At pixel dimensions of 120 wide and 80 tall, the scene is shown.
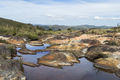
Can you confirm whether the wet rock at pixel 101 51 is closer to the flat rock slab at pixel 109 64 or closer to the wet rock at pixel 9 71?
the flat rock slab at pixel 109 64

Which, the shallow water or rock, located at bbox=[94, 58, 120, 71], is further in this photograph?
rock, located at bbox=[94, 58, 120, 71]

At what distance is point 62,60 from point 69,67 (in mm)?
1447

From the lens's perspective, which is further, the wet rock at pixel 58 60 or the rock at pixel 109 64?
the wet rock at pixel 58 60

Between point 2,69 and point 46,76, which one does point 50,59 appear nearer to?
point 46,76

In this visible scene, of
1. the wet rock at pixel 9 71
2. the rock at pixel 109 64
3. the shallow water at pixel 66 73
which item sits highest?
the wet rock at pixel 9 71

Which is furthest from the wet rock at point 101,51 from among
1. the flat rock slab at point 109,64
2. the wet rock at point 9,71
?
the wet rock at point 9,71

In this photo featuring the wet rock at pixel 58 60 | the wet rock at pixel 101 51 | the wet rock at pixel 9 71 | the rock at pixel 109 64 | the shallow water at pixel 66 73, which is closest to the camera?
the wet rock at pixel 9 71

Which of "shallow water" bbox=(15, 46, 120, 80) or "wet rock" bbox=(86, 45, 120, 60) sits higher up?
"wet rock" bbox=(86, 45, 120, 60)

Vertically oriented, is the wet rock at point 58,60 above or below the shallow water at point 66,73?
above

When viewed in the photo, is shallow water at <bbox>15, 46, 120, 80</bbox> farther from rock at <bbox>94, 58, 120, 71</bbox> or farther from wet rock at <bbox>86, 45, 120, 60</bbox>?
wet rock at <bbox>86, 45, 120, 60</bbox>

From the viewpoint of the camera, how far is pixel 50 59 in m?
16.2

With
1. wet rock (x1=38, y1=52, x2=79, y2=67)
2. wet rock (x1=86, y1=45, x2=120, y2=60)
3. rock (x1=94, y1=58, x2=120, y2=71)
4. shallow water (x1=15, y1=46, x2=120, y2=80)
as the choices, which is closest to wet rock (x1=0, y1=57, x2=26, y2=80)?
shallow water (x1=15, y1=46, x2=120, y2=80)

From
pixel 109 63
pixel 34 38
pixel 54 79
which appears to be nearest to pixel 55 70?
pixel 54 79

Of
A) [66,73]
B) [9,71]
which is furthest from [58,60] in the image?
[9,71]
